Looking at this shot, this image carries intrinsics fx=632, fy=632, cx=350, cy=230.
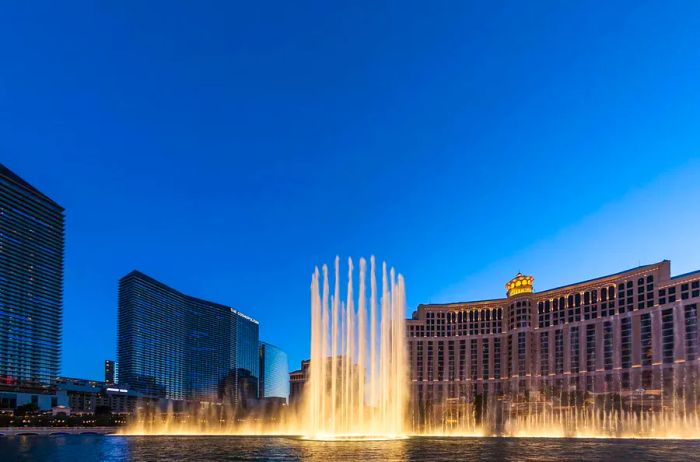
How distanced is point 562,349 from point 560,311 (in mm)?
9649

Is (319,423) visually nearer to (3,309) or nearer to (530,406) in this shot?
(530,406)

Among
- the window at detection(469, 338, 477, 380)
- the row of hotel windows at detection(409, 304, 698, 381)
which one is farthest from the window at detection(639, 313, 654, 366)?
the window at detection(469, 338, 477, 380)

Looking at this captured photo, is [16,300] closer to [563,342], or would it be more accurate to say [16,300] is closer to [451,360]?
[451,360]

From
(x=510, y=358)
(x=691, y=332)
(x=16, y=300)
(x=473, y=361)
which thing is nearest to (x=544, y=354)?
(x=510, y=358)

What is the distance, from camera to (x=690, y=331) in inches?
5002

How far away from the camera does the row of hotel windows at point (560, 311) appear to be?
139250 mm

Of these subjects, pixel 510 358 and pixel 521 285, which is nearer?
pixel 510 358

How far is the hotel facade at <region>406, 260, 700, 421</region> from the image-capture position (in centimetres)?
13200

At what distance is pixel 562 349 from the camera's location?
16062cm

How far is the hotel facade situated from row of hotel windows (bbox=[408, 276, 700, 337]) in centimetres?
24

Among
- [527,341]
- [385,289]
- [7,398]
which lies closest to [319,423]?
[385,289]

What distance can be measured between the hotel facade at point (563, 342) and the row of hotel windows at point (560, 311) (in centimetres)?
24

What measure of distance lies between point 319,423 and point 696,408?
89.8 m

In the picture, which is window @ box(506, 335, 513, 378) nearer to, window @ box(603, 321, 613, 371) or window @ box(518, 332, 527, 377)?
A: window @ box(518, 332, 527, 377)
